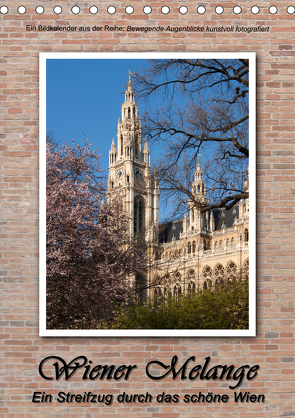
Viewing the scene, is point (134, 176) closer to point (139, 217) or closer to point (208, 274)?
point (139, 217)

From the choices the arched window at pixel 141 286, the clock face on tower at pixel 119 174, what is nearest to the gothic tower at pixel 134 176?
the clock face on tower at pixel 119 174

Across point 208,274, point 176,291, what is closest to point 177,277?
point 176,291

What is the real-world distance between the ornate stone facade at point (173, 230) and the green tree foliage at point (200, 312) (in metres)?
0.13

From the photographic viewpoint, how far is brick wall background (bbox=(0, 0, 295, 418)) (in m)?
5.52

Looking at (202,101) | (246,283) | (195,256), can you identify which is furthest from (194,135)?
(246,283)

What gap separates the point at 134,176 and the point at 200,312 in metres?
2.03

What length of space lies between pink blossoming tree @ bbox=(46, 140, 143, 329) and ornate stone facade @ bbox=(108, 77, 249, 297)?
216 mm

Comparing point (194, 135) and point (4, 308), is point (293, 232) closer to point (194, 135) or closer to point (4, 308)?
point (194, 135)

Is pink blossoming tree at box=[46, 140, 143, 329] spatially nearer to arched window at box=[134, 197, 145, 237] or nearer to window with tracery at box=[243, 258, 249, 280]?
arched window at box=[134, 197, 145, 237]

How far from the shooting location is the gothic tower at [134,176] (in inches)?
239

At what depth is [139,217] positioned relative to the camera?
20.1 ft

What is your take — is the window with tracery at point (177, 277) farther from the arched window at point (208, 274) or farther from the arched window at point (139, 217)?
the arched window at point (139, 217)

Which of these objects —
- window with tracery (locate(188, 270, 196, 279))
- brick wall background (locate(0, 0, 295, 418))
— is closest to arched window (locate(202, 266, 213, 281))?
window with tracery (locate(188, 270, 196, 279))

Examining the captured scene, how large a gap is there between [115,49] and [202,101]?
133 cm
